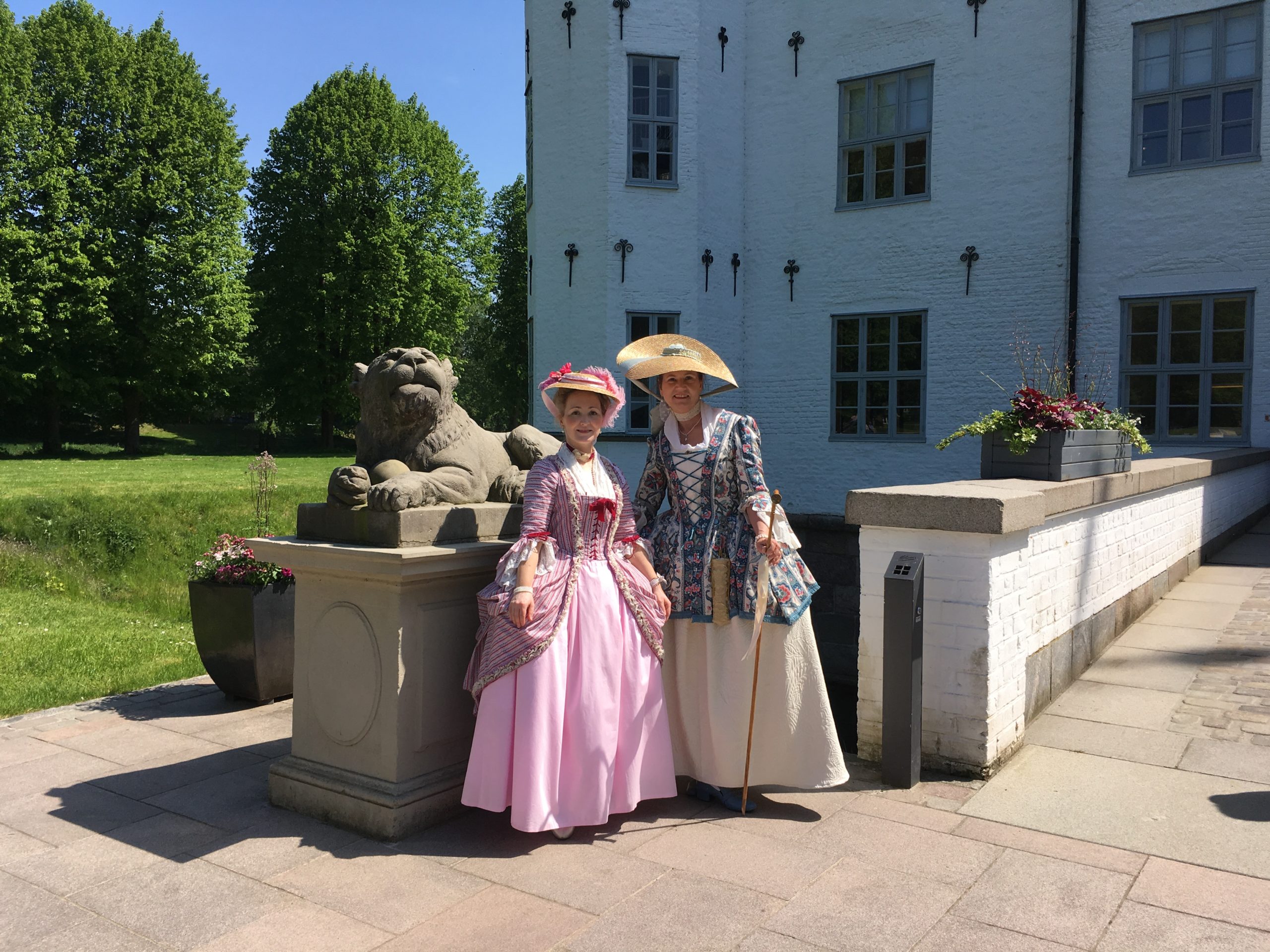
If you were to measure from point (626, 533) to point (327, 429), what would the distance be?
32.3m

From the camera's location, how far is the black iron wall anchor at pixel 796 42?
52.2 ft

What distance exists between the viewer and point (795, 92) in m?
16.0

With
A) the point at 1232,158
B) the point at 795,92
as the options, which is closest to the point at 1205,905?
the point at 1232,158

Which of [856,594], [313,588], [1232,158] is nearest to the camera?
[313,588]

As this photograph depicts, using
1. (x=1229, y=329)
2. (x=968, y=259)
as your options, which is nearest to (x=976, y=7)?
(x=968, y=259)

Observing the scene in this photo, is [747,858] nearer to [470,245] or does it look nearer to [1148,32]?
[1148,32]

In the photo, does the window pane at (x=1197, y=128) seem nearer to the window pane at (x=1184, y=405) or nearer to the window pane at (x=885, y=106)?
the window pane at (x=1184, y=405)

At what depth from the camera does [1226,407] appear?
1313 cm

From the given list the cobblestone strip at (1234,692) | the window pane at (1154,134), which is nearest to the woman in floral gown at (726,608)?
the cobblestone strip at (1234,692)

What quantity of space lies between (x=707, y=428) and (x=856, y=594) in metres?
5.75

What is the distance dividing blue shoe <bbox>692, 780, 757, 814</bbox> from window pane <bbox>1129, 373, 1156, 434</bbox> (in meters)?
11.4

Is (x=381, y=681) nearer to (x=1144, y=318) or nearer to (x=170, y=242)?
(x=1144, y=318)

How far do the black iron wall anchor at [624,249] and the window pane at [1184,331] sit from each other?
7663 mm

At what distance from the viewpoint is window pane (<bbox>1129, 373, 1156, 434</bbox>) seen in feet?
44.7
